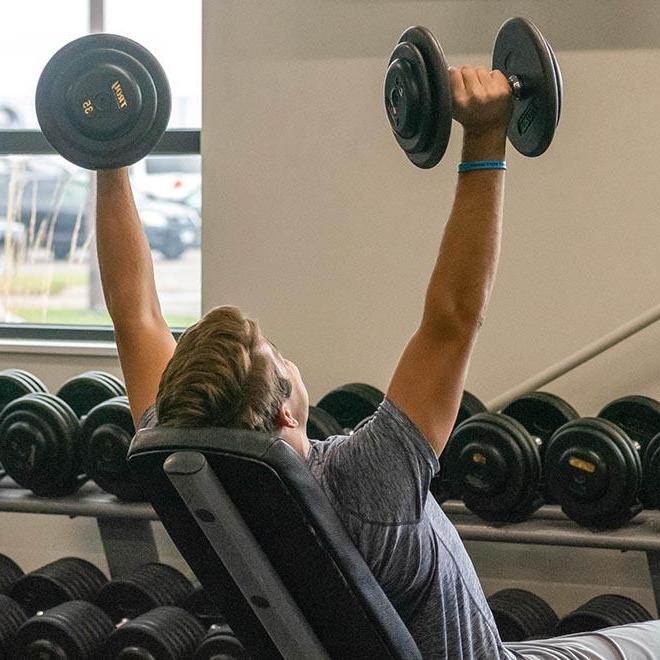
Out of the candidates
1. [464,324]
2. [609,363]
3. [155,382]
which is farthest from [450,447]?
[464,324]

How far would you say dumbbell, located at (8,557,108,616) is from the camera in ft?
10.1

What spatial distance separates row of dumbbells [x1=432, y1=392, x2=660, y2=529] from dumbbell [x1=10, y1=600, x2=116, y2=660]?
0.96 m

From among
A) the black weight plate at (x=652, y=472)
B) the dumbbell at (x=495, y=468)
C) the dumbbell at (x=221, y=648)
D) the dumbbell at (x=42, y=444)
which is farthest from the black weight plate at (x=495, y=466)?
the dumbbell at (x=42, y=444)

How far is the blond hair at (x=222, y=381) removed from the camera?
4.31 feet

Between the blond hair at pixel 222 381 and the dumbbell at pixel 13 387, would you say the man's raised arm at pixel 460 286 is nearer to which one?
the blond hair at pixel 222 381

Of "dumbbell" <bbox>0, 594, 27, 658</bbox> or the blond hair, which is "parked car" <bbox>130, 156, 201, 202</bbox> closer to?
"dumbbell" <bbox>0, 594, 27, 658</bbox>

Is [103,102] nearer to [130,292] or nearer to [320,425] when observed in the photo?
[130,292]

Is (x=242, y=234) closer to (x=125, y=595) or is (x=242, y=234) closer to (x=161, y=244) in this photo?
(x=161, y=244)

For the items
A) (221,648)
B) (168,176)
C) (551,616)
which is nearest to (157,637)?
(221,648)

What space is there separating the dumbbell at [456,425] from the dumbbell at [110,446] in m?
0.76

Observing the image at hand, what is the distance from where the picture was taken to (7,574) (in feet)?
10.4

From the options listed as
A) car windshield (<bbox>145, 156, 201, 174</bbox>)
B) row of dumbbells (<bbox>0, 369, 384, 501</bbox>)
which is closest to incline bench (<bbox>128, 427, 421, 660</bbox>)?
row of dumbbells (<bbox>0, 369, 384, 501</bbox>)

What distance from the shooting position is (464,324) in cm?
133

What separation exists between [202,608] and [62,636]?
14.4 inches
